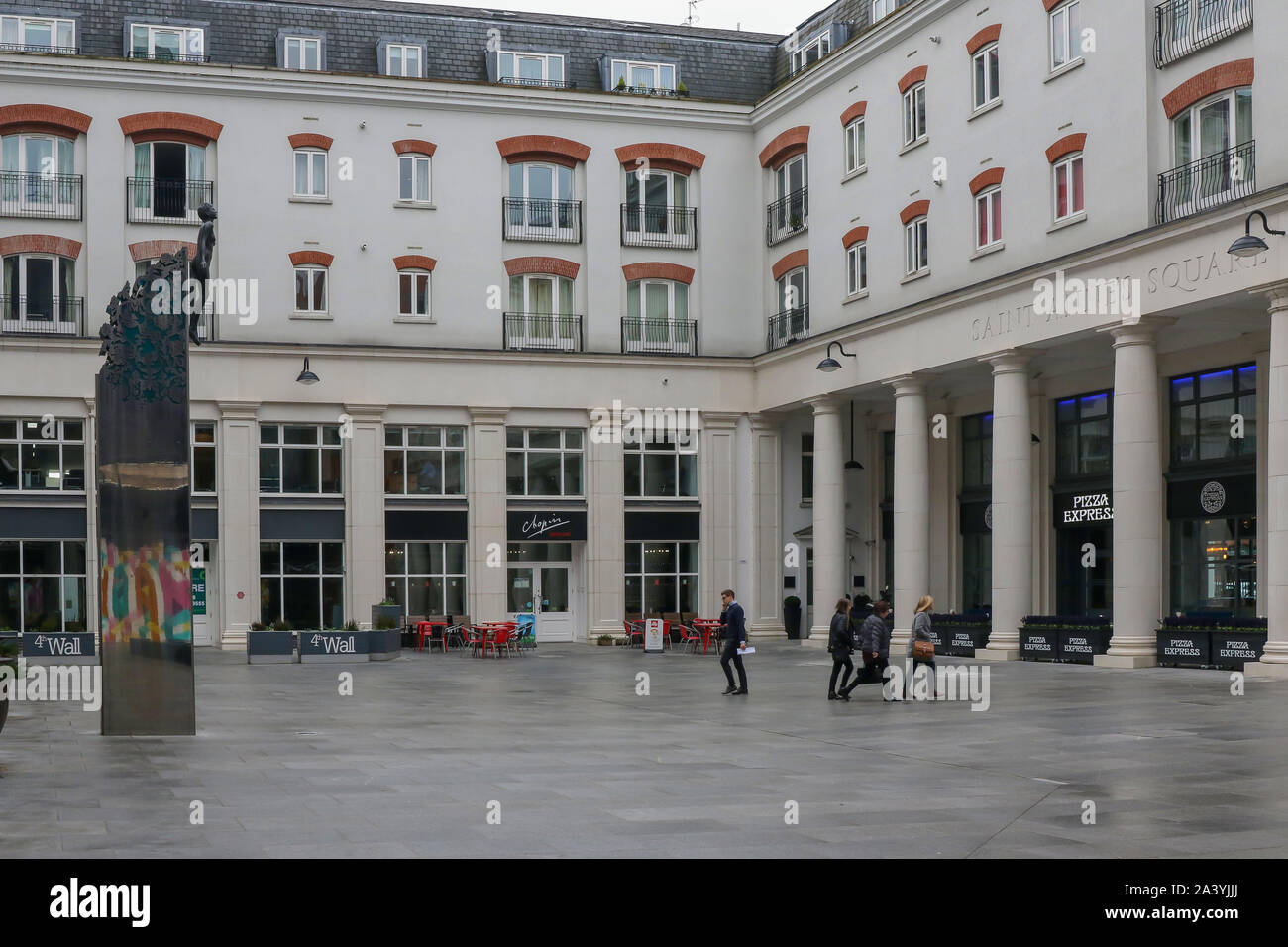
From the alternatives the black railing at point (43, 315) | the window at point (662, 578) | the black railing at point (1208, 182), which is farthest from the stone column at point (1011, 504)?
the black railing at point (43, 315)

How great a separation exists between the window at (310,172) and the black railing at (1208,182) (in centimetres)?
2316

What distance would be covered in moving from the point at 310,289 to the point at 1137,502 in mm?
23291

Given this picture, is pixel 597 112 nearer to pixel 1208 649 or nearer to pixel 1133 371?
pixel 1133 371

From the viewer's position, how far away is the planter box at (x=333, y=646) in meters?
36.1

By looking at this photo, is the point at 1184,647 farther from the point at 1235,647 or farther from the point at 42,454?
the point at 42,454

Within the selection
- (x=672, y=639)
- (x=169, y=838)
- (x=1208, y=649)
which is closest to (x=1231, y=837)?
(x=169, y=838)

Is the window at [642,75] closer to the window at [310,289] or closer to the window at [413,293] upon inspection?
the window at [413,293]

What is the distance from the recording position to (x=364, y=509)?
140 ft

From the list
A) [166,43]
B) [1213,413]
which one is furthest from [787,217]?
[166,43]

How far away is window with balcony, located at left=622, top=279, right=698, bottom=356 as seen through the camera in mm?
45094

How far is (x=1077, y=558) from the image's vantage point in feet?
126

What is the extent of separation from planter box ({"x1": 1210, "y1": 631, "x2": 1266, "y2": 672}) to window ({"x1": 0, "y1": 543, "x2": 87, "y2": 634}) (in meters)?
27.4
